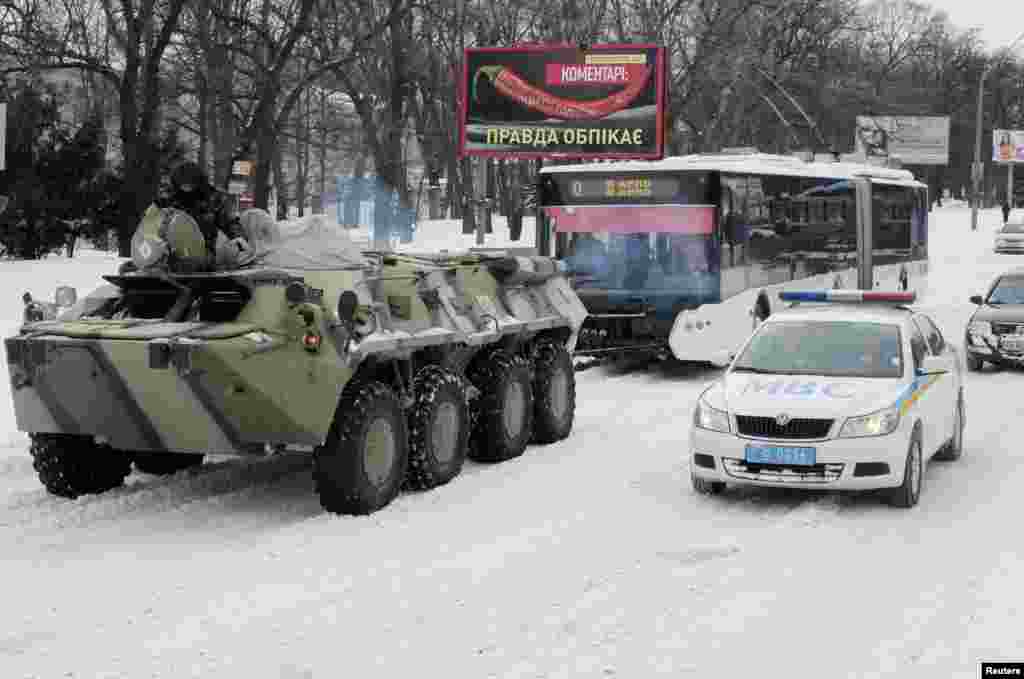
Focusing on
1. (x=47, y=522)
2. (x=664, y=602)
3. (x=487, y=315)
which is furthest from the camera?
(x=487, y=315)

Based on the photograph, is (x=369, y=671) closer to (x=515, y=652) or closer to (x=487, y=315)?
(x=515, y=652)

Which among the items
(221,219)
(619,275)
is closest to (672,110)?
(619,275)

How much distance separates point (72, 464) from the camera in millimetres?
10922

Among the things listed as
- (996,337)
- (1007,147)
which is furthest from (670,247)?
(1007,147)

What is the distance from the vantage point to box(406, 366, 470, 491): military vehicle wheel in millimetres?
11141

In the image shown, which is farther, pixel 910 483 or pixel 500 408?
pixel 500 408

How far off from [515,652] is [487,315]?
557 centimetres

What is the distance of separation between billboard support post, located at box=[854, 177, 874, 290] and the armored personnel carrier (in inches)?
532

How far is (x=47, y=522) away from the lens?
33.1ft

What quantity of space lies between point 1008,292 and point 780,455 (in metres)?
11.6

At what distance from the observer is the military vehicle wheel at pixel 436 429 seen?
1114cm

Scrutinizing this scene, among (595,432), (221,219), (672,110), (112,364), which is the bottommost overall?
(595,432)

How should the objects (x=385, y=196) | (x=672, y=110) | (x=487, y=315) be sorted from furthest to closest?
1. (x=672, y=110)
2. (x=385, y=196)
3. (x=487, y=315)

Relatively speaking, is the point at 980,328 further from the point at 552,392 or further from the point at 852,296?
the point at 552,392
